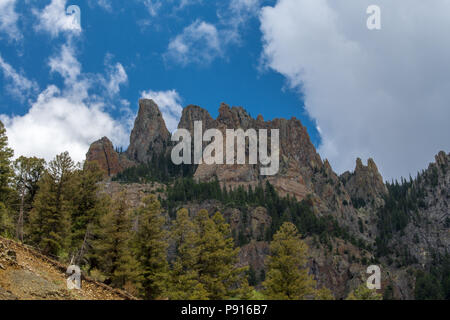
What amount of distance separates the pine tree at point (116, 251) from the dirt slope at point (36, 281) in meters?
5.16

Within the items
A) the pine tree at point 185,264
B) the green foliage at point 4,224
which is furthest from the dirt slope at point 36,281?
the green foliage at point 4,224

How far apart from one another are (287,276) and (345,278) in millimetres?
107902

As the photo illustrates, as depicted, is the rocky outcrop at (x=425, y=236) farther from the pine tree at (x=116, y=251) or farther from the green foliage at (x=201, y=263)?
the pine tree at (x=116, y=251)

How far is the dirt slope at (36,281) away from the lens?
1853cm

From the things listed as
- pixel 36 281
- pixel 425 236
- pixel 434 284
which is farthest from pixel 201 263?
pixel 425 236

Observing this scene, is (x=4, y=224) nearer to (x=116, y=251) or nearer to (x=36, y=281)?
(x=116, y=251)

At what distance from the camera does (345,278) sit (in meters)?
129

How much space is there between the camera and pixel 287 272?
32.8 metres

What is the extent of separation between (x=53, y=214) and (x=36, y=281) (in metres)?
15.1

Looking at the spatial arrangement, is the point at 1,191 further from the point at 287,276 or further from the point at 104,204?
the point at 287,276

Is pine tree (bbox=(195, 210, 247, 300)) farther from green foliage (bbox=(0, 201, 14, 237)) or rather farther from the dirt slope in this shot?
green foliage (bbox=(0, 201, 14, 237))

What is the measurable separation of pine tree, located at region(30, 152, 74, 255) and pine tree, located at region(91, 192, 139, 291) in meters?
3.17
